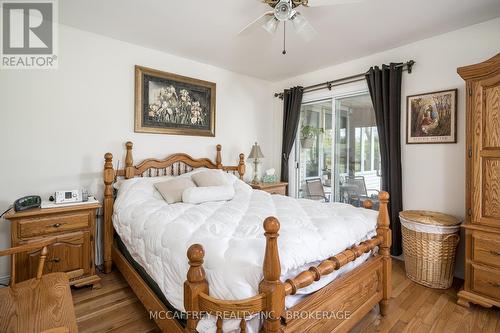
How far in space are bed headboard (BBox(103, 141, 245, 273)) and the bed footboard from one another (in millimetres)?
1871

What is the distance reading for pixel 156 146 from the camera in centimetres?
315

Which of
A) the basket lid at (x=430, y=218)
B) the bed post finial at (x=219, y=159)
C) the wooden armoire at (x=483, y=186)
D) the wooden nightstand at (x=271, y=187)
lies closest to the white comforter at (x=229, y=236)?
the basket lid at (x=430, y=218)

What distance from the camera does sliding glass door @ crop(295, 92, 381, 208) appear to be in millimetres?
3318

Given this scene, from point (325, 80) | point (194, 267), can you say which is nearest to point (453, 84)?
point (325, 80)

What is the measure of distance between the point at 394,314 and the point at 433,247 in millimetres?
809

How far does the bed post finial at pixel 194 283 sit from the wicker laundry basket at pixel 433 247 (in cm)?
224

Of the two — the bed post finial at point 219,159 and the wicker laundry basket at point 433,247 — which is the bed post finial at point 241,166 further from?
the wicker laundry basket at point 433,247

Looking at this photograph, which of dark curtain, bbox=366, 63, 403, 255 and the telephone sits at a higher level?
dark curtain, bbox=366, 63, 403, 255

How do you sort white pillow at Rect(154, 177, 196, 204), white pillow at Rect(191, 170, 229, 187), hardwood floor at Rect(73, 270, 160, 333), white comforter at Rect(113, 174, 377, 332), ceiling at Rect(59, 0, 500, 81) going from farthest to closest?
white pillow at Rect(191, 170, 229, 187) → white pillow at Rect(154, 177, 196, 204) → ceiling at Rect(59, 0, 500, 81) → hardwood floor at Rect(73, 270, 160, 333) → white comforter at Rect(113, 174, 377, 332)

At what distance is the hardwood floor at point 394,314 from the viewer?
1.78 metres

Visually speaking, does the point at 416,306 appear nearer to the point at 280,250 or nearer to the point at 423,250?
the point at 423,250

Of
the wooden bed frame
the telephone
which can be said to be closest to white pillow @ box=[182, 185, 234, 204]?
the wooden bed frame

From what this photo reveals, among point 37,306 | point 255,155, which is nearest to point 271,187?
point 255,155

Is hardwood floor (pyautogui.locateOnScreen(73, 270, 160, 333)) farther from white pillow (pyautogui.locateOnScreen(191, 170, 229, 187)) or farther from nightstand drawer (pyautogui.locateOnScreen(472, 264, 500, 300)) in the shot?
nightstand drawer (pyautogui.locateOnScreen(472, 264, 500, 300))
